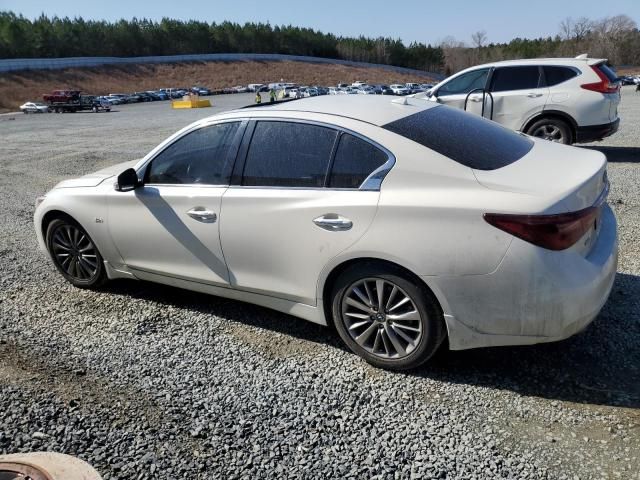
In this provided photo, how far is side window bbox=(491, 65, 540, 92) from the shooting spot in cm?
1001

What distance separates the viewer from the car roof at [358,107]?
3.66 meters

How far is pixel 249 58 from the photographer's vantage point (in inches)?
3920

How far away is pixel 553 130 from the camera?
9898 millimetres

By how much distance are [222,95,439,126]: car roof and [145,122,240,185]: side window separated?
26 cm

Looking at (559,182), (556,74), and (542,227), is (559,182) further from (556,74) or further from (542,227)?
(556,74)

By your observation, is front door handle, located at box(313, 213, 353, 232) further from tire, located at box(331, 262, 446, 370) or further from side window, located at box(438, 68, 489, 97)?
side window, located at box(438, 68, 489, 97)

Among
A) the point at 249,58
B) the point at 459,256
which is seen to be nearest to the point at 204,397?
the point at 459,256

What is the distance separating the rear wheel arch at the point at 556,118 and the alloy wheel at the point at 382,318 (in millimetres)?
7748

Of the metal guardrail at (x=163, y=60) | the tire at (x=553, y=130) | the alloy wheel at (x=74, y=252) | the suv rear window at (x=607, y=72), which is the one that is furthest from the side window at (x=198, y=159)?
the metal guardrail at (x=163, y=60)

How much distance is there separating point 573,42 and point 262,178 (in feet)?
424

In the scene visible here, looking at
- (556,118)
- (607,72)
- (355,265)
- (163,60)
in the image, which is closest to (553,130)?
(556,118)

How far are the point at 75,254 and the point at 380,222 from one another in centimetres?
301

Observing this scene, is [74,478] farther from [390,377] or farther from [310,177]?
[310,177]

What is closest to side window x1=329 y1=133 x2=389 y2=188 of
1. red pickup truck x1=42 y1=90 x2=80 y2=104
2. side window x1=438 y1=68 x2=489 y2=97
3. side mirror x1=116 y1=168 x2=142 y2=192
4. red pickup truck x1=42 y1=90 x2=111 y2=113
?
side mirror x1=116 y1=168 x2=142 y2=192
